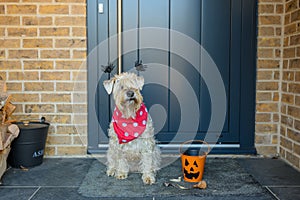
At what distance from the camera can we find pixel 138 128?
2.76 metres

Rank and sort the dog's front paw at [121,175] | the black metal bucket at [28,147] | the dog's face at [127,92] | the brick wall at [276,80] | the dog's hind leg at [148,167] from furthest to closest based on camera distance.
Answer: the brick wall at [276,80]
the black metal bucket at [28,147]
the dog's front paw at [121,175]
the dog's hind leg at [148,167]
the dog's face at [127,92]

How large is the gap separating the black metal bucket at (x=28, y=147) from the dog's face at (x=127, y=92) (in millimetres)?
895

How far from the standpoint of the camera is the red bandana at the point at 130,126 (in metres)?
2.75

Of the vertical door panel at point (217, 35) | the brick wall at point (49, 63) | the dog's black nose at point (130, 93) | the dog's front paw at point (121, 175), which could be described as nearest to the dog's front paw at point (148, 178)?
the dog's front paw at point (121, 175)

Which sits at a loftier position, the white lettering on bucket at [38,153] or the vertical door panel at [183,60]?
the vertical door panel at [183,60]

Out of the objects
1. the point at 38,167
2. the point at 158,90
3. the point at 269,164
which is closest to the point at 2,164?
the point at 38,167

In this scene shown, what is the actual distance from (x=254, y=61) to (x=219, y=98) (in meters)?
0.54

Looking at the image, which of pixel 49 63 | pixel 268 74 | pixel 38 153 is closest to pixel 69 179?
pixel 38 153

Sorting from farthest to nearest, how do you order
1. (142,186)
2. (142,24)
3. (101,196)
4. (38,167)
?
(142,24) < (38,167) < (142,186) < (101,196)

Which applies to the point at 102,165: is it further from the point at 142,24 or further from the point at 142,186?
the point at 142,24

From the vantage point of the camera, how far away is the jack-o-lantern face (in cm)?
263

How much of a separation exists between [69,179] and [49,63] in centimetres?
127

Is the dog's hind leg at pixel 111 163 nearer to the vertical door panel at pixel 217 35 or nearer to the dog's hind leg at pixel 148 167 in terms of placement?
the dog's hind leg at pixel 148 167

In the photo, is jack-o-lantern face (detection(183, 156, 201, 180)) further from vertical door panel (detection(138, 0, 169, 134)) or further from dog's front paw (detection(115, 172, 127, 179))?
vertical door panel (detection(138, 0, 169, 134))
